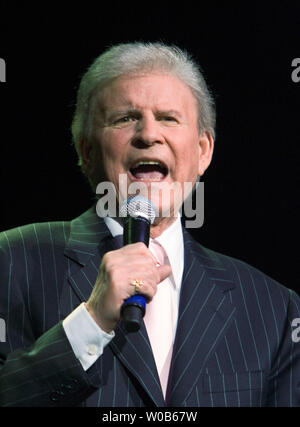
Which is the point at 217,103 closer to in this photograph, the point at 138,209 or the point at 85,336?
the point at 138,209

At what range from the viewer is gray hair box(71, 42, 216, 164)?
2230 millimetres

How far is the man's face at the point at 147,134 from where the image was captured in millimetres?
2088

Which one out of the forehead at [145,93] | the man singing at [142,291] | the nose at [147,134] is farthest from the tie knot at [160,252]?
the forehead at [145,93]

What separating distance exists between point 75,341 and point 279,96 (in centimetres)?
153

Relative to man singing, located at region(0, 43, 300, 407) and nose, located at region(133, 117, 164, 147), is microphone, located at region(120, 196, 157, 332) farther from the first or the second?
nose, located at region(133, 117, 164, 147)

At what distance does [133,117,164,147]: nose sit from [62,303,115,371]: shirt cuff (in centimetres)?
67

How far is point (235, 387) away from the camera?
1917 millimetres

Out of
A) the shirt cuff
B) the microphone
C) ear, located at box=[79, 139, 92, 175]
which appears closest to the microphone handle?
the microphone

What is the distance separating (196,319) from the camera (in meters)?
1.99

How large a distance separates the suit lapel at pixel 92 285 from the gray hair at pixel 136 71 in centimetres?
40

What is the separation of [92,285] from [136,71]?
763 millimetres
